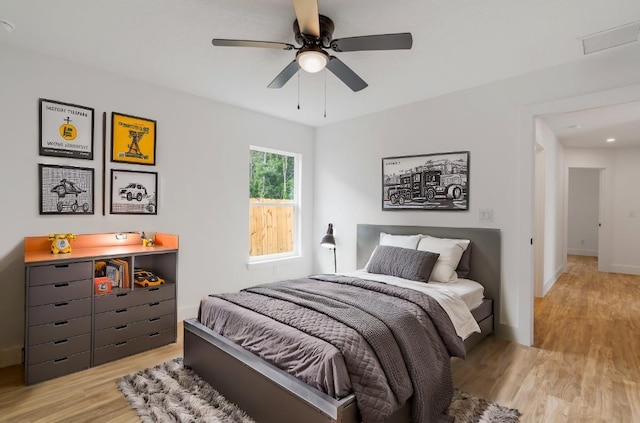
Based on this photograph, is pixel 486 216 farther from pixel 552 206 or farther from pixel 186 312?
pixel 186 312

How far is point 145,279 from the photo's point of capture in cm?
302

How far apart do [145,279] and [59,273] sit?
2.19 feet

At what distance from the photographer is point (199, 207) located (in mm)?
3803

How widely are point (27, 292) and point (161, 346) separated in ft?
3.72

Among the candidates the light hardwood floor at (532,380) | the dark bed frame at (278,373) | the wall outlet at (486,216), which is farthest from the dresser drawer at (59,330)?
the wall outlet at (486,216)

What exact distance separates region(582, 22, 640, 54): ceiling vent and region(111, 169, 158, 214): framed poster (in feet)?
12.9

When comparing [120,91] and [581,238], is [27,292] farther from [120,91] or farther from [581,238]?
[581,238]

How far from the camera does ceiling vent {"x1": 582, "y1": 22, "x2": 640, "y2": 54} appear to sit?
228 centimetres

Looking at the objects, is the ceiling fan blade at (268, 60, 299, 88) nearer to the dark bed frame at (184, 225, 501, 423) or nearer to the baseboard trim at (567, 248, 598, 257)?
the dark bed frame at (184, 225, 501, 423)

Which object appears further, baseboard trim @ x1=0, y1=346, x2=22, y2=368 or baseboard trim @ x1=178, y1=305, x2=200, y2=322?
baseboard trim @ x1=178, y1=305, x2=200, y2=322

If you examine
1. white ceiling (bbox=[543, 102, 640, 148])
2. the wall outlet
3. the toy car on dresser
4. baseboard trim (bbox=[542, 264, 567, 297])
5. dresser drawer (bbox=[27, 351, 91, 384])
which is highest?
white ceiling (bbox=[543, 102, 640, 148])

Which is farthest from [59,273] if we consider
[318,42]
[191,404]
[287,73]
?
[318,42]

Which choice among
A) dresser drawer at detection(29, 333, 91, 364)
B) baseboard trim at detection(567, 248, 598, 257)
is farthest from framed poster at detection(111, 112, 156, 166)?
baseboard trim at detection(567, 248, 598, 257)

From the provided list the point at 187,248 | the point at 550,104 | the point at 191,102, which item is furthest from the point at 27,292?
the point at 550,104
